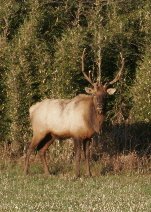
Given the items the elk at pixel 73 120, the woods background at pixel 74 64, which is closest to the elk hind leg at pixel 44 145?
the elk at pixel 73 120

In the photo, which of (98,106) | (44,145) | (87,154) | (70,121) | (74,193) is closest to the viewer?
(74,193)

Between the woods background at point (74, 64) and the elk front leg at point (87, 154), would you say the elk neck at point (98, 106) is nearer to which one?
the elk front leg at point (87, 154)

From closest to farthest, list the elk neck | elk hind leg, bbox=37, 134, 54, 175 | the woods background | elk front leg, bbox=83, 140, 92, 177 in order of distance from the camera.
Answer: the elk neck
elk front leg, bbox=83, 140, 92, 177
elk hind leg, bbox=37, 134, 54, 175
the woods background

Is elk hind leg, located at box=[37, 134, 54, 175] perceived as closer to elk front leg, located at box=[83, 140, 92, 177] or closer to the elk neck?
elk front leg, located at box=[83, 140, 92, 177]

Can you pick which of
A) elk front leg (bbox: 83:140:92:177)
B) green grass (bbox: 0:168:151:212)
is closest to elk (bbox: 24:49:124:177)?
elk front leg (bbox: 83:140:92:177)

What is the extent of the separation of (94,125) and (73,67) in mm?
3348

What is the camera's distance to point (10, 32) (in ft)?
67.5

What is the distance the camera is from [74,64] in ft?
62.5

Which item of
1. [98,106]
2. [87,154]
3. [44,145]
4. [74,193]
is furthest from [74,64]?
[74,193]

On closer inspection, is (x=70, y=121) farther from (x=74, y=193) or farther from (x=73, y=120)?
(x=74, y=193)

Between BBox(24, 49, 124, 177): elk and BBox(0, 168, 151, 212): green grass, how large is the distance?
1.11 metres

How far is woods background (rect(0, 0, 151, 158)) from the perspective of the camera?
62.7ft

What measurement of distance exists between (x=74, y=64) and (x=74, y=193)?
6.87 metres

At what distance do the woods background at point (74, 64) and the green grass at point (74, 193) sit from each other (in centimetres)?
360
